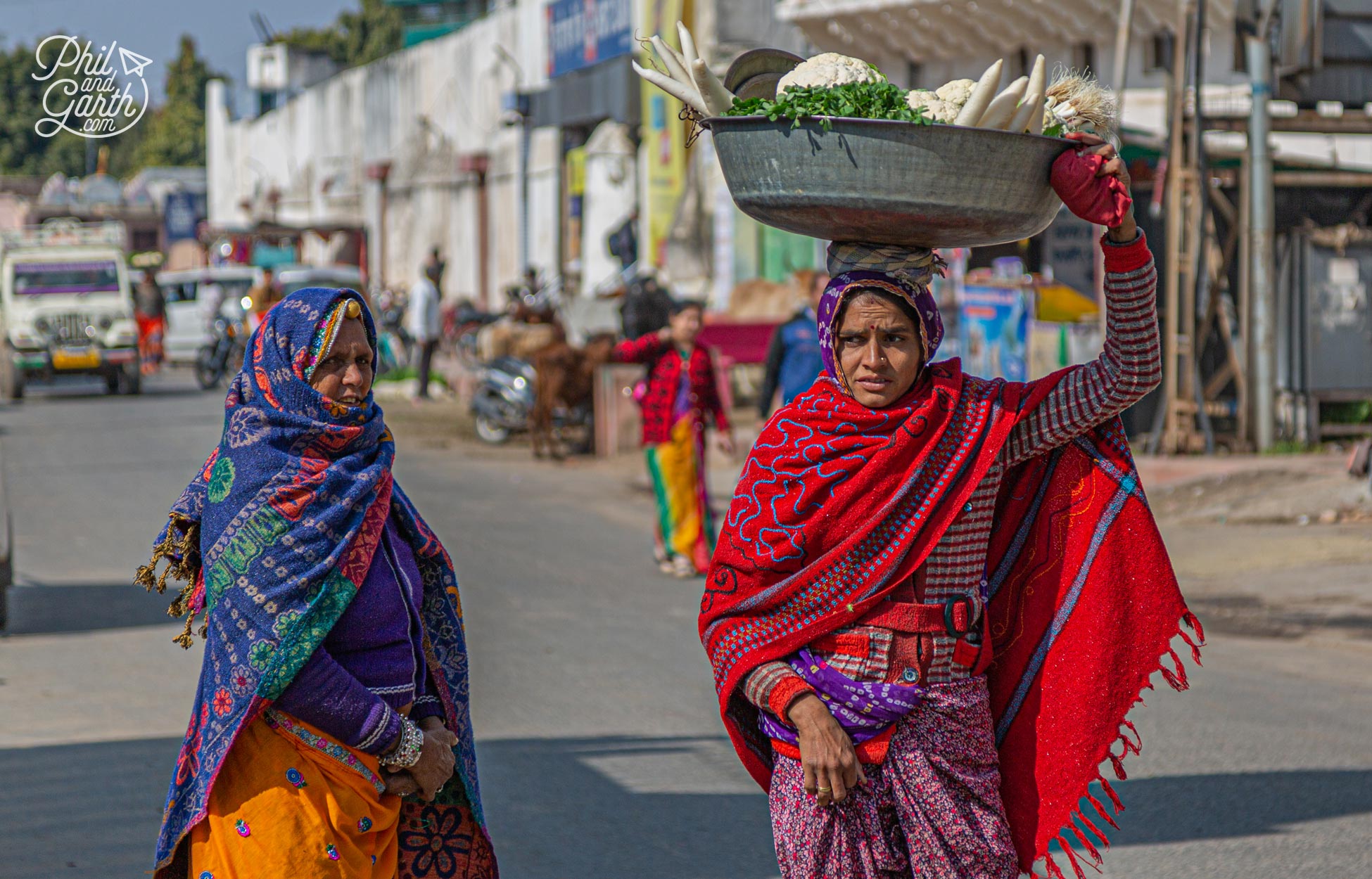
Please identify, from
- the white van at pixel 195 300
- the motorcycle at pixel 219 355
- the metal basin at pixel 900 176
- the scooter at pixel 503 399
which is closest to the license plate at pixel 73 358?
the motorcycle at pixel 219 355

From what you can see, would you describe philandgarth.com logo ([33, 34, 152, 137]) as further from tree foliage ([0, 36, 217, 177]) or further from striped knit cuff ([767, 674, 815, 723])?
tree foliage ([0, 36, 217, 177])

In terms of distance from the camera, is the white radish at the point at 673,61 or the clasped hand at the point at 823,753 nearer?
the clasped hand at the point at 823,753

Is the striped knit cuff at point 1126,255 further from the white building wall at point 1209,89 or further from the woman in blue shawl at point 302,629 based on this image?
the white building wall at point 1209,89

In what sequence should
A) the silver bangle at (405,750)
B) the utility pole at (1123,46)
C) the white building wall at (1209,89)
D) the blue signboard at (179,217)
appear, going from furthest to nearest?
the blue signboard at (179,217)
the white building wall at (1209,89)
the utility pole at (1123,46)
the silver bangle at (405,750)

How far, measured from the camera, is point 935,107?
2725 mm

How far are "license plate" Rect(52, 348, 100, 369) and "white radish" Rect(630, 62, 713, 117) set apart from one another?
22.8 m

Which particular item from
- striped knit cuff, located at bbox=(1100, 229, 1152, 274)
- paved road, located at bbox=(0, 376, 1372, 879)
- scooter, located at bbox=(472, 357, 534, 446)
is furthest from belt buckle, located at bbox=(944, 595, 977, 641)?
scooter, located at bbox=(472, 357, 534, 446)

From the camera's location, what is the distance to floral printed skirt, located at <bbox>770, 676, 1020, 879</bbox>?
288cm

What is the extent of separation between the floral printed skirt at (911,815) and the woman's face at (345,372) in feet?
3.65

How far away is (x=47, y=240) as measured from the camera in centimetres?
2600

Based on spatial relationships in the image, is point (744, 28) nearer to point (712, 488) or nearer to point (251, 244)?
point (712, 488)

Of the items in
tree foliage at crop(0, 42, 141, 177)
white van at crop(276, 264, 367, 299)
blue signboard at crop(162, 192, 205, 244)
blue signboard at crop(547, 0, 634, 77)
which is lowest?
white van at crop(276, 264, 367, 299)

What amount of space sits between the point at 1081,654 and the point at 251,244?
149ft

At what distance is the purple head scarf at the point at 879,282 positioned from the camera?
2.90m
